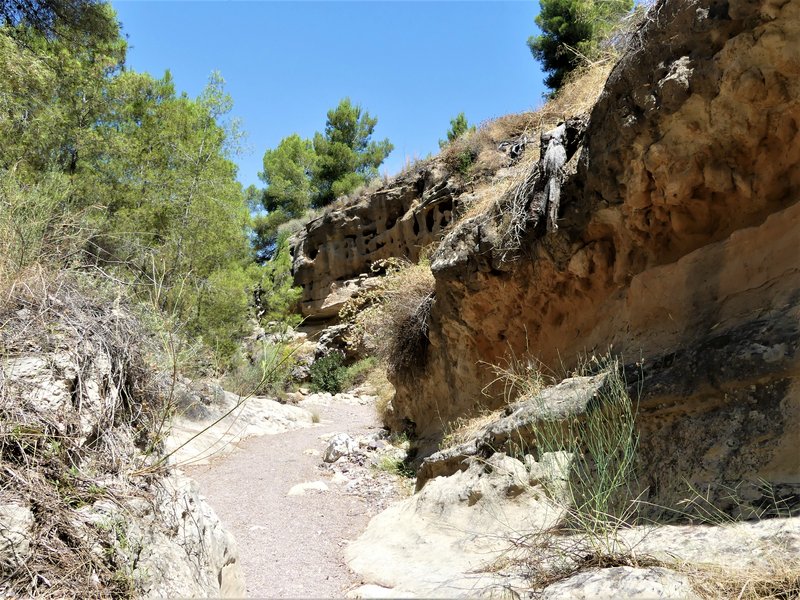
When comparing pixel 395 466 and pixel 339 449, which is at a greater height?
pixel 339 449

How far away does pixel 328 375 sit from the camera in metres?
20.6

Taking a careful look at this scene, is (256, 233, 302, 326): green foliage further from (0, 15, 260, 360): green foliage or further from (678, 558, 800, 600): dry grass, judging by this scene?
(678, 558, 800, 600): dry grass

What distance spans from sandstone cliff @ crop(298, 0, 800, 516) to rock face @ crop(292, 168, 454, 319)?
564 inches

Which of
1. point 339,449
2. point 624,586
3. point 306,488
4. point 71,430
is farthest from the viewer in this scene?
point 339,449

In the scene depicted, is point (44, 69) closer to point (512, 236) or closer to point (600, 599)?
point (512, 236)

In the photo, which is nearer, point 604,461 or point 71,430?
point 71,430

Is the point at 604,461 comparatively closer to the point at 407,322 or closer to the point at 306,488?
the point at 306,488

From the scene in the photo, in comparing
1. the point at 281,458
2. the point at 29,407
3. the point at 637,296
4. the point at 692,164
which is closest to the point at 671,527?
the point at 637,296

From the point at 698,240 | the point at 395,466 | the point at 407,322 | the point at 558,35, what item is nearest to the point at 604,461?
the point at 698,240

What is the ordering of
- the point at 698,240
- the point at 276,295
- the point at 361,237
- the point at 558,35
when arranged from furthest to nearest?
1. the point at 361,237
2. the point at 558,35
3. the point at 276,295
4. the point at 698,240

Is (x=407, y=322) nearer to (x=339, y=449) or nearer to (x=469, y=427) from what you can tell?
(x=339, y=449)

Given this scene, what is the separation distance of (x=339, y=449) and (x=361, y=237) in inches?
615

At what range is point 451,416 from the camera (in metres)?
8.19

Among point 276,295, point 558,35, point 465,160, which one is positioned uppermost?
point 558,35
